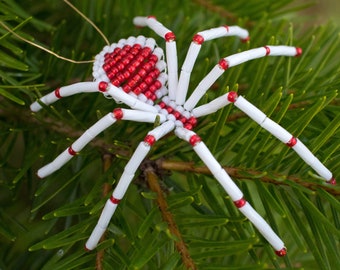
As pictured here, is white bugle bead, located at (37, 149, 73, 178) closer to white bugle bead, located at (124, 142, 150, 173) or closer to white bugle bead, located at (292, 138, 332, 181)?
white bugle bead, located at (124, 142, 150, 173)

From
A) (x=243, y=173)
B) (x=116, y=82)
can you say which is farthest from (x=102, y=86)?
(x=243, y=173)

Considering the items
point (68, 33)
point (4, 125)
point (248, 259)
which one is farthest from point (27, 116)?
point (248, 259)

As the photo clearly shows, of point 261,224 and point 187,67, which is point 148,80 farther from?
point 261,224

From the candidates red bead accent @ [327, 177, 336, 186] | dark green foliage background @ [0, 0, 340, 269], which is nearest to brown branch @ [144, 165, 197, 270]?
dark green foliage background @ [0, 0, 340, 269]

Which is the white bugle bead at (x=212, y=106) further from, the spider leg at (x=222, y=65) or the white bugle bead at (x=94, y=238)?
the white bugle bead at (x=94, y=238)

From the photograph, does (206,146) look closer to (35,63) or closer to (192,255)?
(192,255)
